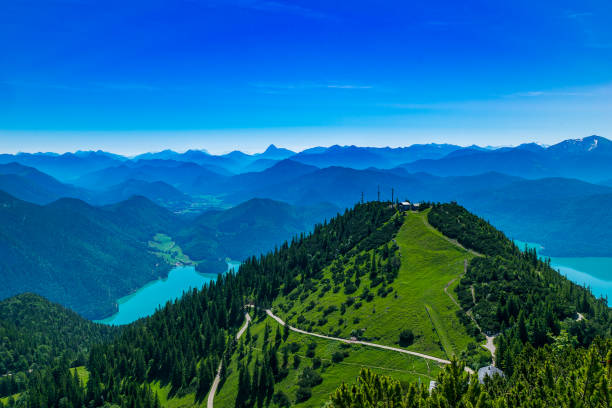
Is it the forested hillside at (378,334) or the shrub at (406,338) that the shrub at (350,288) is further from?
the shrub at (406,338)

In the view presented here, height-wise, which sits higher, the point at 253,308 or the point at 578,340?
the point at 578,340

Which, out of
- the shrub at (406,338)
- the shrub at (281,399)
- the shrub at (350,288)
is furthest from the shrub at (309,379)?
the shrub at (350,288)

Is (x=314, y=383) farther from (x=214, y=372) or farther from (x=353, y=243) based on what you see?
(x=353, y=243)

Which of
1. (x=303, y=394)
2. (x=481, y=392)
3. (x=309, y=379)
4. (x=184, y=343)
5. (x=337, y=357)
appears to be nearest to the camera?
(x=481, y=392)

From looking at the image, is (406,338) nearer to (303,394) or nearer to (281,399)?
(303,394)

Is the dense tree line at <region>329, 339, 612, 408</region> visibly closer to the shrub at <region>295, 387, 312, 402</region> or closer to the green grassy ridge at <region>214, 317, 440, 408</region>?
the green grassy ridge at <region>214, 317, 440, 408</region>

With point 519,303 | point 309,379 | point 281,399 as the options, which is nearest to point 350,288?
point 309,379

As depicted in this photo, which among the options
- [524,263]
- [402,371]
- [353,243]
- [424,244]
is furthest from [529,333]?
[353,243]

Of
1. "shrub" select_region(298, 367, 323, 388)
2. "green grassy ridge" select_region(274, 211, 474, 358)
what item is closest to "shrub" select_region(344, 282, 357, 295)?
"green grassy ridge" select_region(274, 211, 474, 358)
